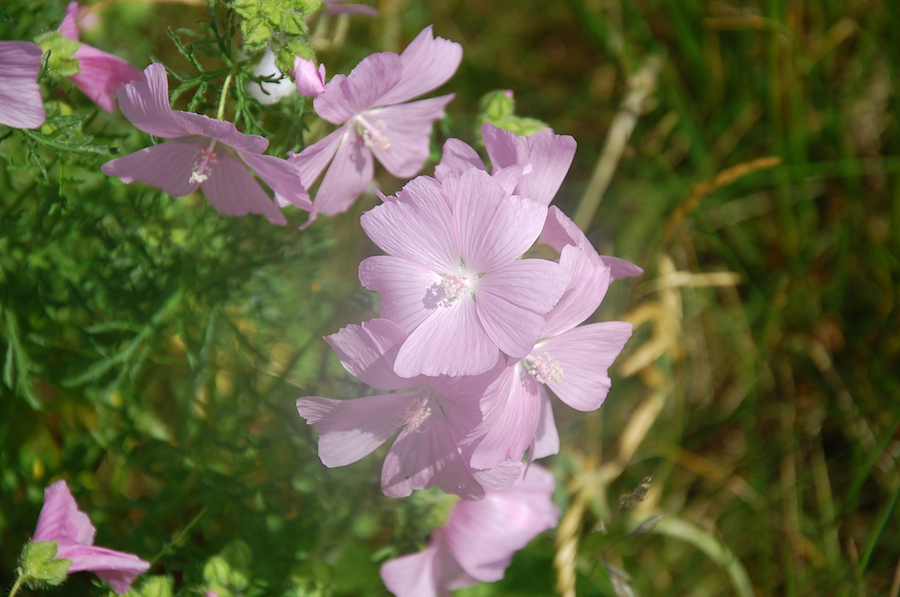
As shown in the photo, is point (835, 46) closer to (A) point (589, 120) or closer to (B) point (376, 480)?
(A) point (589, 120)

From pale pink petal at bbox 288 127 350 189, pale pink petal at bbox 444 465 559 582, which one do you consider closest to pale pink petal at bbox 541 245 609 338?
pale pink petal at bbox 288 127 350 189

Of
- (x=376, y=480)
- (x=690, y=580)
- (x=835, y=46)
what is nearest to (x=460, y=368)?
(x=376, y=480)

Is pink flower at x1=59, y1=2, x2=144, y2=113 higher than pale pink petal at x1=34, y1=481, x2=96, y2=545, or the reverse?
pink flower at x1=59, y1=2, x2=144, y2=113

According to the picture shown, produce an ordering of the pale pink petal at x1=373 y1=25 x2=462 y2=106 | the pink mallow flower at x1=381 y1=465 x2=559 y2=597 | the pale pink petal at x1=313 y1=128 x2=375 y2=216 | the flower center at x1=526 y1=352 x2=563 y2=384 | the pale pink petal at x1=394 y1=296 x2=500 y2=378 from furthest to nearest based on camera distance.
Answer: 1. the pink mallow flower at x1=381 y1=465 x2=559 y2=597
2. the pale pink petal at x1=313 y1=128 x2=375 y2=216
3. the pale pink petal at x1=373 y1=25 x2=462 y2=106
4. the flower center at x1=526 y1=352 x2=563 y2=384
5. the pale pink petal at x1=394 y1=296 x2=500 y2=378

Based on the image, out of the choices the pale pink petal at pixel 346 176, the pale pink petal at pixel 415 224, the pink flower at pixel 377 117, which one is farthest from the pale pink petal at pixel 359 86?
the pale pink petal at pixel 415 224

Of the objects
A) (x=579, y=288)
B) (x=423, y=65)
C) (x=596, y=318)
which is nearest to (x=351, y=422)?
(x=579, y=288)

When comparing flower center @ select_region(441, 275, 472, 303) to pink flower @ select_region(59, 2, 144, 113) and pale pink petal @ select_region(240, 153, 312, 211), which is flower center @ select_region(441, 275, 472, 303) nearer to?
pale pink petal @ select_region(240, 153, 312, 211)

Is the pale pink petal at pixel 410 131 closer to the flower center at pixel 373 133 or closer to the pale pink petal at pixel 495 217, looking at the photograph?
the flower center at pixel 373 133
